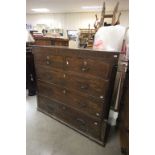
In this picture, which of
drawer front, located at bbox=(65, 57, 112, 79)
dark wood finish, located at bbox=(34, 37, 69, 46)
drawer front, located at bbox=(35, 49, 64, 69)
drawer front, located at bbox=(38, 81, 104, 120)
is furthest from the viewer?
dark wood finish, located at bbox=(34, 37, 69, 46)

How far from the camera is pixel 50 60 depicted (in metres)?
2.49

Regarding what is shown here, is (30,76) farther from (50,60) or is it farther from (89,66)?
(89,66)

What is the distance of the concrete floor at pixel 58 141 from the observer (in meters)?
1.87

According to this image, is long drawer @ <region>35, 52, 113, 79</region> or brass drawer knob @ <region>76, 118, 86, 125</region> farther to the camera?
brass drawer knob @ <region>76, 118, 86, 125</region>

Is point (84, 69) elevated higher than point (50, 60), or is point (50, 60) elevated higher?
point (50, 60)

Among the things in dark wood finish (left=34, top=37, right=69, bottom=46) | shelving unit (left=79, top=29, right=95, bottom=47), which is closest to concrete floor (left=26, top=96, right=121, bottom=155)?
shelving unit (left=79, top=29, right=95, bottom=47)

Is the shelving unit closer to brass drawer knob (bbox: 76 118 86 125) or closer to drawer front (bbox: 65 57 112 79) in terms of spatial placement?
drawer front (bbox: 65 57 112 79)

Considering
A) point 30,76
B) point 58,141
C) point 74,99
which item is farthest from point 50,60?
point 30,76

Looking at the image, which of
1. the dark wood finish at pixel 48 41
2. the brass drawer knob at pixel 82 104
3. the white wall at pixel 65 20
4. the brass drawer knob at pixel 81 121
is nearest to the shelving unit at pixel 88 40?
the dark wood finish at pixel 48 41

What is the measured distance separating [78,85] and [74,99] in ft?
0.67

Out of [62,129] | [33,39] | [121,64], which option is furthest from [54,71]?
[33,39]

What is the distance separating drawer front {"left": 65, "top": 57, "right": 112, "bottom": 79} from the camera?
180cm
